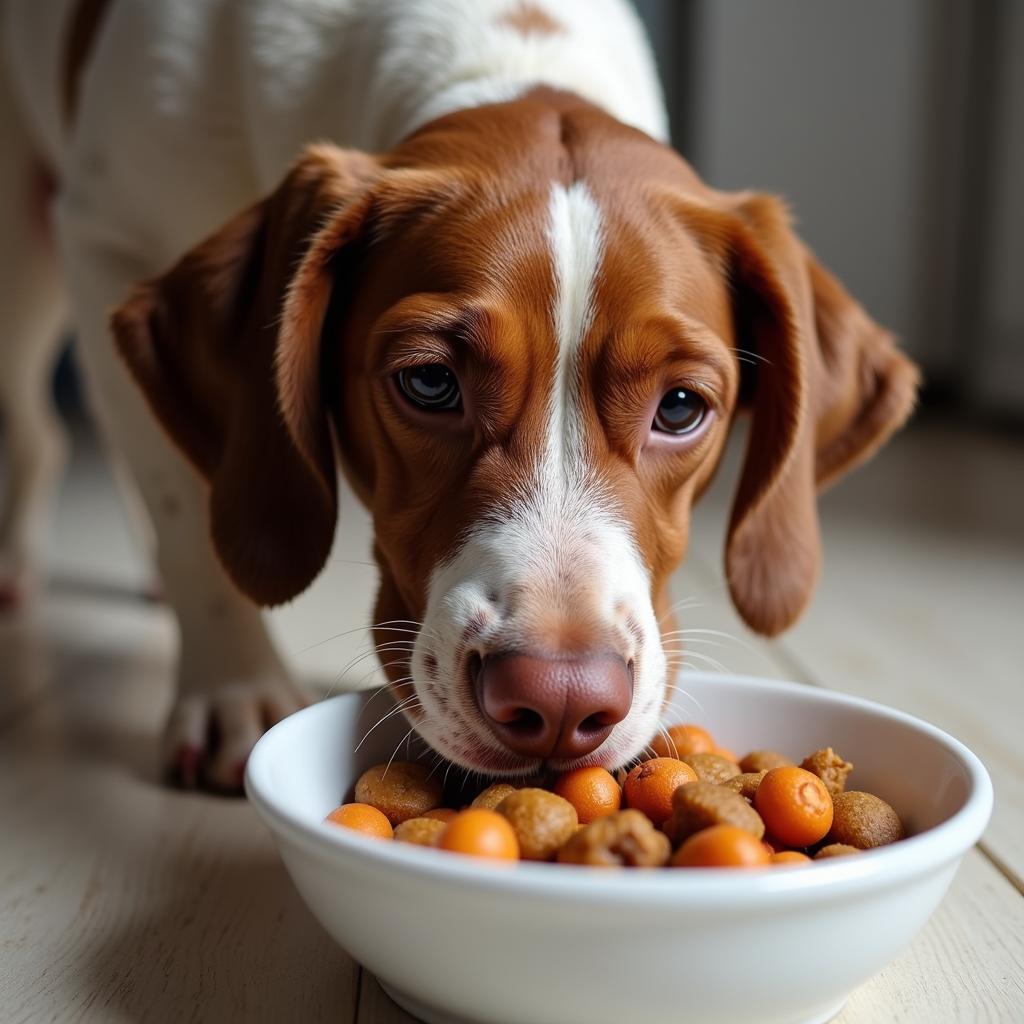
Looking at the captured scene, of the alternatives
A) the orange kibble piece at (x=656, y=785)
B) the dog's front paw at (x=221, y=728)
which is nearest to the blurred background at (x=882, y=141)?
the dog's front paw at (x=221, y=728)

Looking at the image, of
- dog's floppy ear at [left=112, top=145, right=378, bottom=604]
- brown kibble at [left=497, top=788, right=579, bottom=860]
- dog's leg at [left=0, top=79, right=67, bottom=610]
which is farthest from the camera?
dog's leg at [left=0, top=79, right=67, bottom=610]

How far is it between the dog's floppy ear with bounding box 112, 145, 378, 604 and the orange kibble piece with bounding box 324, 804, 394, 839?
566 mm

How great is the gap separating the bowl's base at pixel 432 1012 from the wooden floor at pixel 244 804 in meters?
0.02

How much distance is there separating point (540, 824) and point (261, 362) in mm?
816

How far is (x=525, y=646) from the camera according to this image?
47.9 inches

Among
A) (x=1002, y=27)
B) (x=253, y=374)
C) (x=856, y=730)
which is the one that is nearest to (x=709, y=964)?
(x=856, y=730)

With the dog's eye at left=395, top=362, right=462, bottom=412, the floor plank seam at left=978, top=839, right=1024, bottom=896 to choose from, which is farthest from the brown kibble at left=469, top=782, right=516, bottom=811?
the floor plank seam at left=978, top=839, right=1024, bottom=896

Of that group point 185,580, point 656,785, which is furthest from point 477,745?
point 185,580

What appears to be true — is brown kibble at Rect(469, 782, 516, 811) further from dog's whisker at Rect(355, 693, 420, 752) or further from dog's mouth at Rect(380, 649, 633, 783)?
dog's whisker at Rect(355, 693, 420, 752)

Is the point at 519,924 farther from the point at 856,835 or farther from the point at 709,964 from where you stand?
the point at 856,835

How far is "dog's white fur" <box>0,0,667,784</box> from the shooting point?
6.65 ft

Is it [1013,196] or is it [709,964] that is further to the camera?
[1013,196]

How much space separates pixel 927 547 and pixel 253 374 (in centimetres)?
222

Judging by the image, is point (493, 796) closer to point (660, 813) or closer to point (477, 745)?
point (477, 745)
